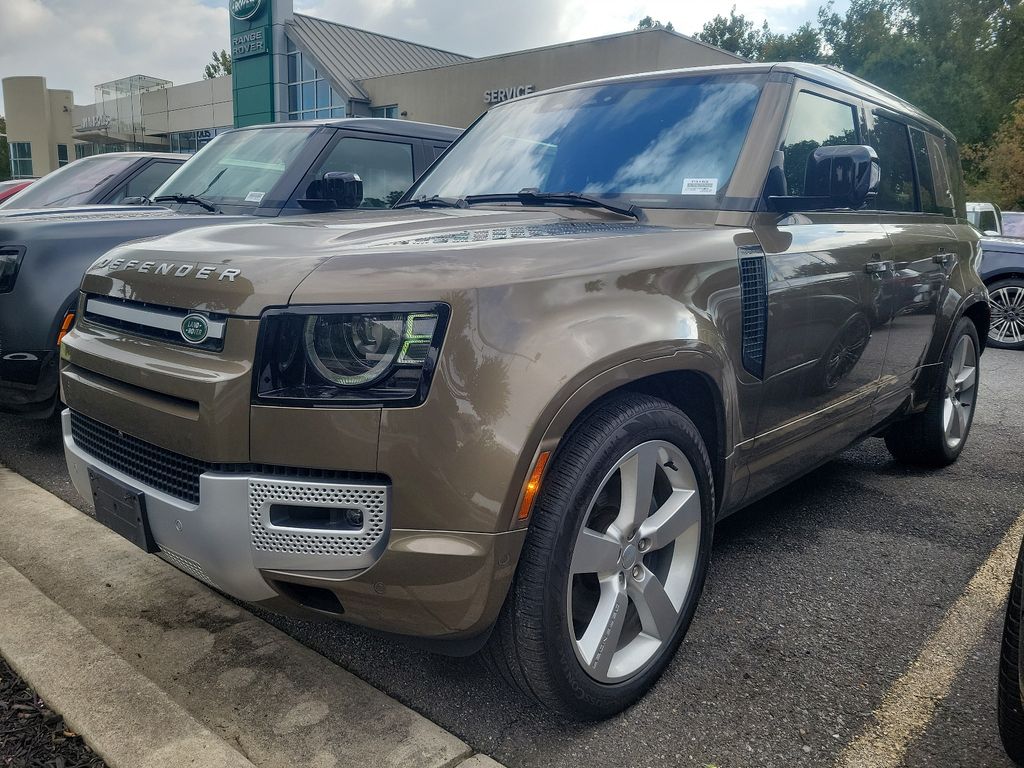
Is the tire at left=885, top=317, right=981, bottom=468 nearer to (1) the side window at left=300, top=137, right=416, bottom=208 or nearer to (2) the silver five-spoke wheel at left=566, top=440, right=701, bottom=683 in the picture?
(2) the silver five-spoke wheel at left=566, top=440, right=701, bottom=683

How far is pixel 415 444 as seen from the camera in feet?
5.87

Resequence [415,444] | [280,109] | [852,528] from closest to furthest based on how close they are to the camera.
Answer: [415,444], [852,528], [280,109]

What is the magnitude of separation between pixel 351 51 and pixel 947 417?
33909 millimetres

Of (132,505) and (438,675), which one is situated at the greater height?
(132,505)

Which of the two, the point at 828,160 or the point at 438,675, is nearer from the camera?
the point at 438,675

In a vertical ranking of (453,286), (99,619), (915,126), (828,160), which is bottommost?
(99,619)

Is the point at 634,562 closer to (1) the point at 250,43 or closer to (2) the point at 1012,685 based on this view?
(2) the point at 1012,685

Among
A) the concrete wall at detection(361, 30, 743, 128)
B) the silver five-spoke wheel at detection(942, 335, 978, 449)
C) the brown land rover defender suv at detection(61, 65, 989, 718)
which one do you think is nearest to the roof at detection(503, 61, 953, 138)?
the brown land rover defender suv at detection(61, 65, 989, 718)

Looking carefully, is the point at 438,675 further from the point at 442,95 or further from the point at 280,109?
the point at 280,109

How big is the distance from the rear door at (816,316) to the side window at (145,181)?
5297 mm

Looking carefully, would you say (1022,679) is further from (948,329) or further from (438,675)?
(948,329)

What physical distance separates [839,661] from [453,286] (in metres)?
1.73

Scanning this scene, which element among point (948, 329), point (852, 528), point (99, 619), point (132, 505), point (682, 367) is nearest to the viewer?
point (132, 505)

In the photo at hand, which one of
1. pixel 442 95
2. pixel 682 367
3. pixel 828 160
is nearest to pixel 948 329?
pixel 828 160
